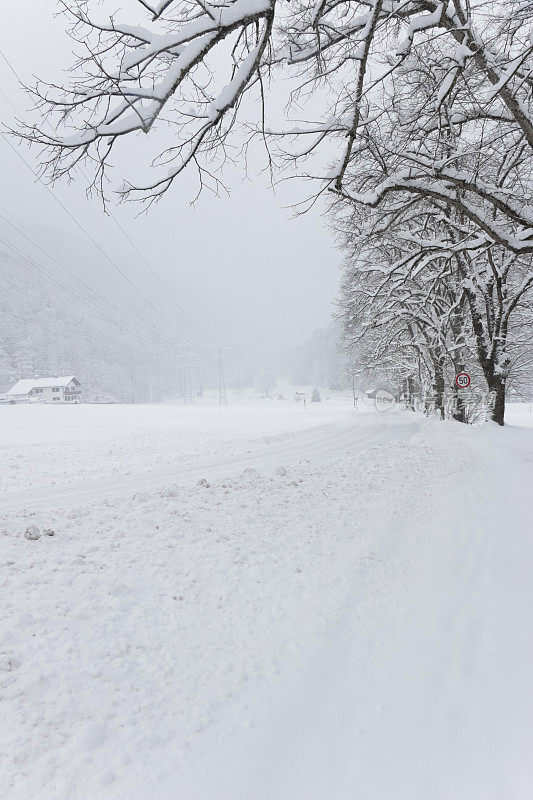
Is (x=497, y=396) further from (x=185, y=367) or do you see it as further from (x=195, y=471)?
(x=185, y=367)

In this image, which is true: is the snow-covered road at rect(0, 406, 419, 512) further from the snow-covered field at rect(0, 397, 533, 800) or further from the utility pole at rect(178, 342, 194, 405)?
the utility pole at rect(178, 342, 194, 405)

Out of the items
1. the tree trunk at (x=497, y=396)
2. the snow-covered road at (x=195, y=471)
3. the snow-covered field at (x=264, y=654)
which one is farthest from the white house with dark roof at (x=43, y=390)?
the snow-covered field at (x=264, y=654)

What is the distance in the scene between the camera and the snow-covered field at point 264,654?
1709mm

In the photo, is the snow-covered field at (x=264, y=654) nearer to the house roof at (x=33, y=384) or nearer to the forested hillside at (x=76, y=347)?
the house roof at (x=33, y=384)

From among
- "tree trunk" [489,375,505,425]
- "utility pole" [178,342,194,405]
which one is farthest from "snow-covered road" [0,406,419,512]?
"utility pole" [178,342,194,405]

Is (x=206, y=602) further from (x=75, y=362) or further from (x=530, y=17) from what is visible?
(x=75, y=362)

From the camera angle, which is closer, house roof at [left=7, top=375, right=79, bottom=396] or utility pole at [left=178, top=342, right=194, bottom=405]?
house roof at [left=7, top=375, right=79, bottom=396]

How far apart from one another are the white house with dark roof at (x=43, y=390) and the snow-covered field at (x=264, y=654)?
3243 inches

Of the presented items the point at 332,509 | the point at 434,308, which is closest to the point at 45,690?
the point at 332,509

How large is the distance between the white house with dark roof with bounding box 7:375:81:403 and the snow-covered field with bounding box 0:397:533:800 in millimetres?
82360

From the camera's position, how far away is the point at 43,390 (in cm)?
7862

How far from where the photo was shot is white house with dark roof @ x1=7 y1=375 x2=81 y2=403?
76.4 meters

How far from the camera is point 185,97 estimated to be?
4.40 m

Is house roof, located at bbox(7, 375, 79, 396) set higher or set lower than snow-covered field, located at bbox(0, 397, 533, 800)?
higher
